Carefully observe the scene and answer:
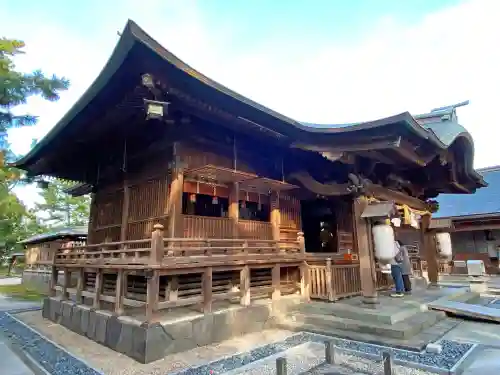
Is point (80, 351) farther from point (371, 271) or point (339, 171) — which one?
point (339, 171)

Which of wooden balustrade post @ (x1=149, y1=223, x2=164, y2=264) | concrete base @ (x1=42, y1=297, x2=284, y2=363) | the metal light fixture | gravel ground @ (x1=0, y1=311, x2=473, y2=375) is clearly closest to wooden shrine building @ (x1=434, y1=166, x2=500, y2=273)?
gravel ground @ (x1=0, y1=311, x2=473, y2=375)

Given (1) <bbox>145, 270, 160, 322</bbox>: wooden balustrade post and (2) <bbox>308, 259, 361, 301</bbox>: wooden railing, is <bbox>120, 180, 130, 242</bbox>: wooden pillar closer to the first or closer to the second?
(1) <bbox>145, 270, 160, 322</bbox>: wooden balustrade post

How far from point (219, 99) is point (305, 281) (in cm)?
515

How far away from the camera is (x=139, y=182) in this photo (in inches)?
323

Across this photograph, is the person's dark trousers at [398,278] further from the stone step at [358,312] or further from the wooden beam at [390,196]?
the wooden beam at [390,196]

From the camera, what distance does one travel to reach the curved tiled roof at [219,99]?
15.1 feet

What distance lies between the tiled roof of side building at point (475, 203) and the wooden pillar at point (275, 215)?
589 inches

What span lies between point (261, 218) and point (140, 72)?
5444mm

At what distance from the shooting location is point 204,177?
7695 millimetres

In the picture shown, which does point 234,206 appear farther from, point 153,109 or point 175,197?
point 153,109

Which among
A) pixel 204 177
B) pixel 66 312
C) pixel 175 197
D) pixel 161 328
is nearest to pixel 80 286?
pixel 66 312

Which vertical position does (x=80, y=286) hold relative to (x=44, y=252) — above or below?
below

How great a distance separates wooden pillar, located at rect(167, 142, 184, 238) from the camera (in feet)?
22.4

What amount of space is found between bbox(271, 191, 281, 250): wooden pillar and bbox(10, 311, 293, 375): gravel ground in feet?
9.55
